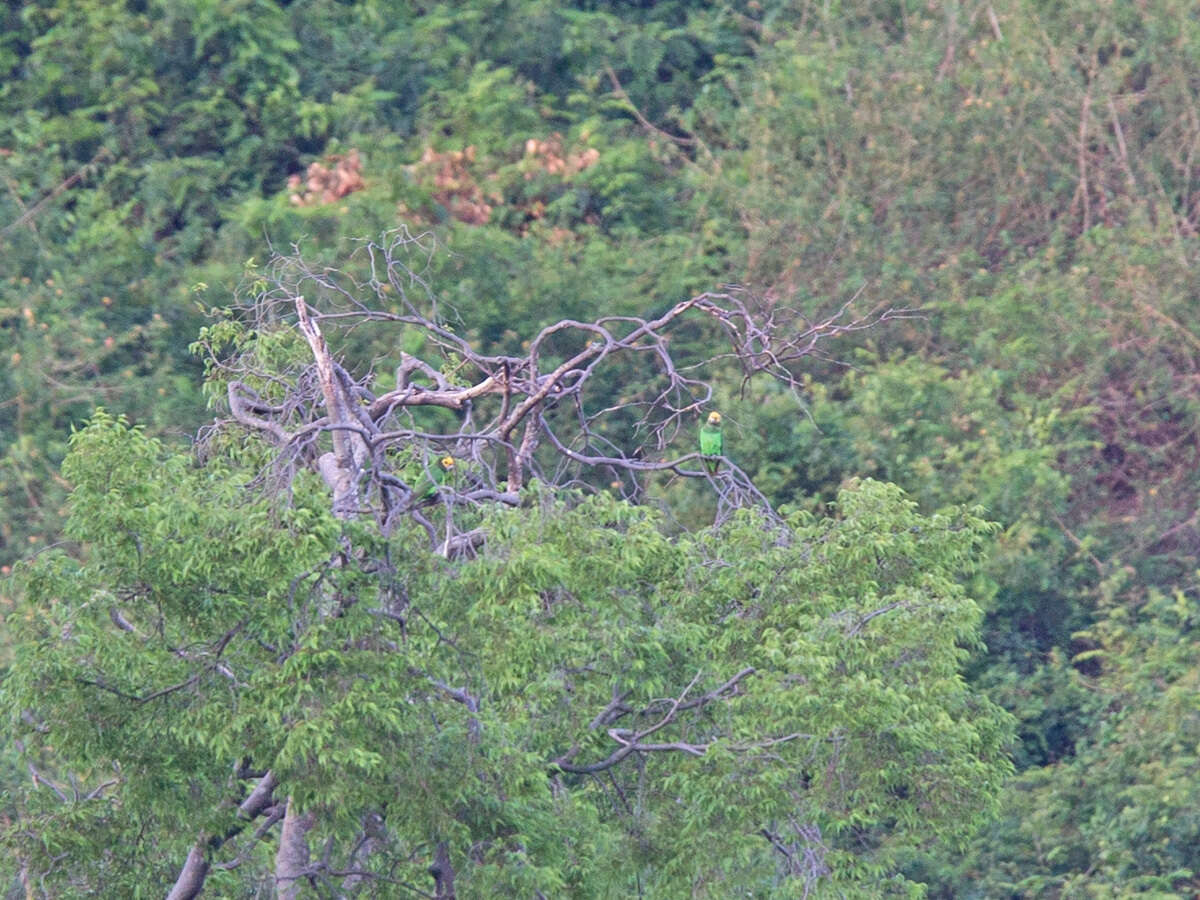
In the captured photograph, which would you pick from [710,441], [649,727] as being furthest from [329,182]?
[649,727]

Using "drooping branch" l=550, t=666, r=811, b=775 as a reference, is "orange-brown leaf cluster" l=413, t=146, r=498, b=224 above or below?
below

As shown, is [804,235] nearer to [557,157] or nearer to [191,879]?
[557,157]

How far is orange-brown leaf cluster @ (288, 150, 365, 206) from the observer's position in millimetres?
12953

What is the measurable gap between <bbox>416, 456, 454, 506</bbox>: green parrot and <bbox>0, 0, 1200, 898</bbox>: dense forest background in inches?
148

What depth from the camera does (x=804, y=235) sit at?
40.7 ft

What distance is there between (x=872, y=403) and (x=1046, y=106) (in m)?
2.98

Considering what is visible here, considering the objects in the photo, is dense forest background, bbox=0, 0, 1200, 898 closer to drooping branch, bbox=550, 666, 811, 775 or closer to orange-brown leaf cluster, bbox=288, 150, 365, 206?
orange-brown leaf cluster, bbox=288, 150, 365, 206

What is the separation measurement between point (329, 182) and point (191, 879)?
8254 millimetres

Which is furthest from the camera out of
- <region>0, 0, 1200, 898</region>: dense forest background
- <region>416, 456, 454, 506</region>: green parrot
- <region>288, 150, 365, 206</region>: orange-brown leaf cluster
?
<region>288, 150, 365, 206</region>: orange-brown leaf cluster

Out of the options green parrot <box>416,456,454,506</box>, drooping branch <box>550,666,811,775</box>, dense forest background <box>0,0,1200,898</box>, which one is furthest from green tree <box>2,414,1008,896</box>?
dense forest background <box>0,0,1200,898</box>

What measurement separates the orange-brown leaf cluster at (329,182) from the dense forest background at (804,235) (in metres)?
0.03

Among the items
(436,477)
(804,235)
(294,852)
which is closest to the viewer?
(294,852)

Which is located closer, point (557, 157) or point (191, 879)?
point (191, 879)

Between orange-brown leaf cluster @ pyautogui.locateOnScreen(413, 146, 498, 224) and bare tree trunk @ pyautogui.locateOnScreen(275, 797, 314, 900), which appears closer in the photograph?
bare tree trunk @ pyautogui.locateOnScreen(275, 797, 314, 900)
